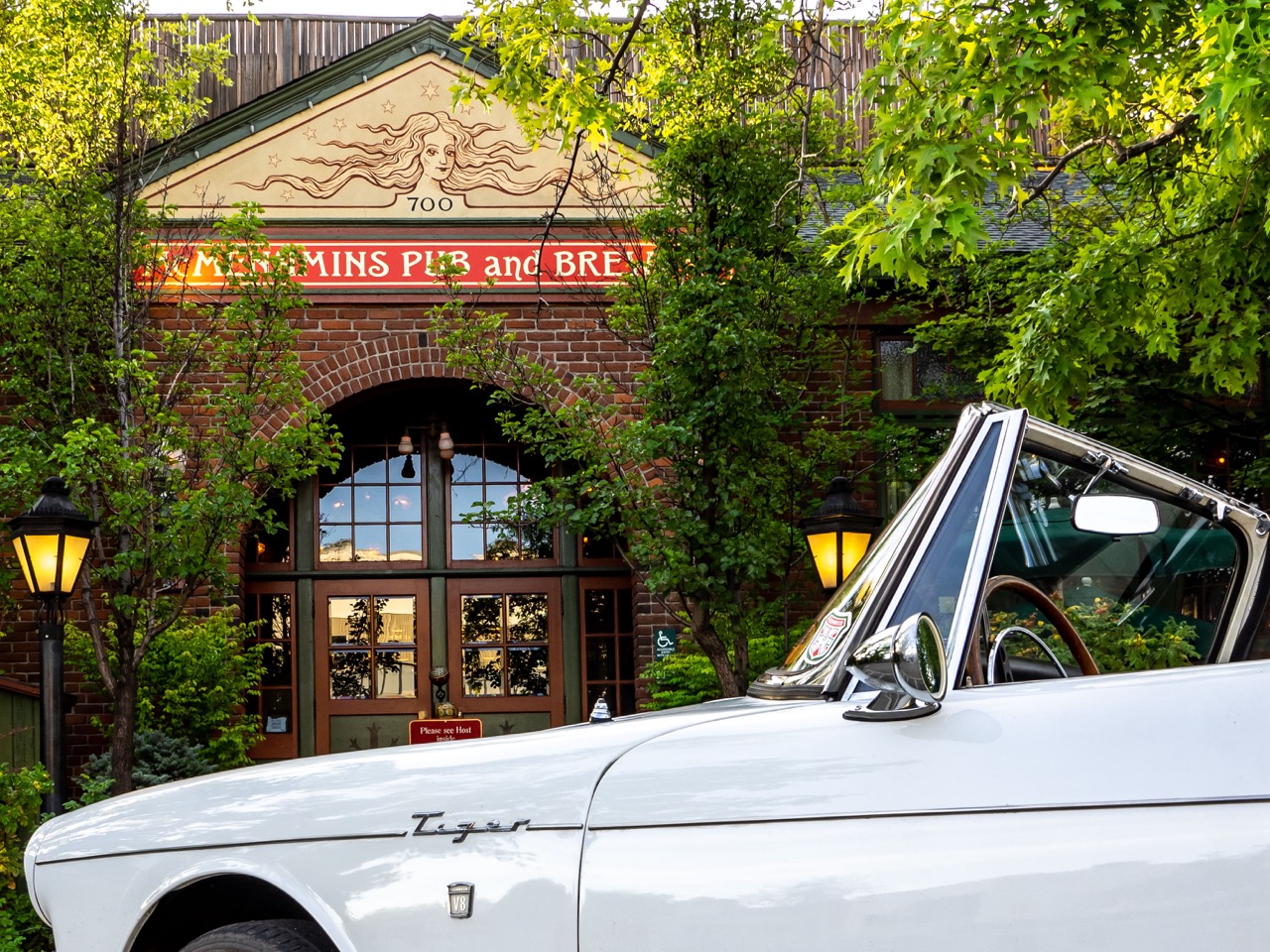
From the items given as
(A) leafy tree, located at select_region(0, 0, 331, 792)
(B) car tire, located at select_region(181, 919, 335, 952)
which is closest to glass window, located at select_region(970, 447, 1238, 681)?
(B) car tire, located at select_region(181, 919, 335, 952)

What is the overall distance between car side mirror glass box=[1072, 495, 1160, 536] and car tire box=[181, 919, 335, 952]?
174 cm

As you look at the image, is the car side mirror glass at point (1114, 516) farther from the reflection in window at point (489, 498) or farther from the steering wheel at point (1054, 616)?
the reflection in window at point (489, 498)

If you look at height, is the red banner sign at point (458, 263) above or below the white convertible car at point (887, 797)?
above

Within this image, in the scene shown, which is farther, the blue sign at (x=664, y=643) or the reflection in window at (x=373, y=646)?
the reflection in window at (x=373, y=646)

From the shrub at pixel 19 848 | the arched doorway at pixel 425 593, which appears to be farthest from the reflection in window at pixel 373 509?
the shrub at pixel 19 848

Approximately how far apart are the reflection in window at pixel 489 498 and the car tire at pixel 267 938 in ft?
29.6

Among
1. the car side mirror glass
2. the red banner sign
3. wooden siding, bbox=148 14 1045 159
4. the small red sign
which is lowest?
the small red sign

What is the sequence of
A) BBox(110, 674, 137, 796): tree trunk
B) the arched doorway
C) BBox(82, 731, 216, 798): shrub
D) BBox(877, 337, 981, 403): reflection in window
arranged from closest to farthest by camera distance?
BBox(110, 674, 137, 796): tree trunk → BBox(82, 731, 216, 798): shrub → the arched doorway → BBox(877, 337, 981, 403): reflection in window

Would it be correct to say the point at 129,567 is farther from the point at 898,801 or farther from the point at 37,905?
the point at 898,801

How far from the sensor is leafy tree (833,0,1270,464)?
568cm

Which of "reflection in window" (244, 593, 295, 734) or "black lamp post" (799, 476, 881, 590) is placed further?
"reflection in window" (244, 593, 295, 734)

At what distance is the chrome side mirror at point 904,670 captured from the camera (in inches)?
80.8

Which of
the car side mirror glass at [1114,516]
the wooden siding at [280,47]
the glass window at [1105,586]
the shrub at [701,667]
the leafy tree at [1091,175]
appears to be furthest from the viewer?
the wooden siding at [280,47]

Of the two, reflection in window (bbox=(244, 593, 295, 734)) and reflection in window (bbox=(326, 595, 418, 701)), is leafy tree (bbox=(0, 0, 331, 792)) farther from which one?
reflection in window (bbox=(326, 595, 418, 701))
